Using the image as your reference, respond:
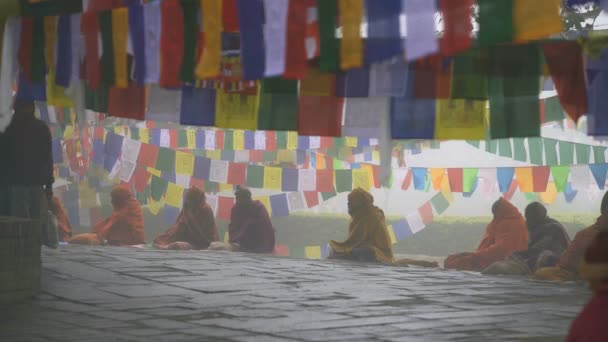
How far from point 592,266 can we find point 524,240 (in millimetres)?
9667

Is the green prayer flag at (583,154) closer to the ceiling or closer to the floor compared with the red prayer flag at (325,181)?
closer to the ceiling

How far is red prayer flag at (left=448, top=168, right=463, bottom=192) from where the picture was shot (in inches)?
671

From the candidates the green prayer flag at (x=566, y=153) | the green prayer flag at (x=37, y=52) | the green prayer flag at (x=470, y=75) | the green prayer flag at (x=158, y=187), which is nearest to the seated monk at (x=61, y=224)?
the green prayer flag at (x=158, y=187)

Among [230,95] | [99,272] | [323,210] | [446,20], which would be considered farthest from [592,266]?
[323,210]

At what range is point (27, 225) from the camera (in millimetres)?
7973

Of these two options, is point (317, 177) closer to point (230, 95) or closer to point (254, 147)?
point (254, 147)

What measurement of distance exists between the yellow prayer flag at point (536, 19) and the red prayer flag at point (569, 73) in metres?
1.79

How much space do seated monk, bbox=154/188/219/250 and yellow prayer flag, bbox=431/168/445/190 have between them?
13.7 feet

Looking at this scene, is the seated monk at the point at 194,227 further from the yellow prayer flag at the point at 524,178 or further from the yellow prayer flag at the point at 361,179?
the yellow prayer flag at the point at 524,178

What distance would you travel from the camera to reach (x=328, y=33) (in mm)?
6488

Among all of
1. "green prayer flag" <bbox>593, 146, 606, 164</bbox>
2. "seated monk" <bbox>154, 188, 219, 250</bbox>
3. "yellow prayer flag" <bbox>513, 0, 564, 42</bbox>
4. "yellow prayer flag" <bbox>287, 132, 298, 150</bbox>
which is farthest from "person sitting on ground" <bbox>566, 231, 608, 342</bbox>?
"yellow prayer flag" <bbox>287, 132, 298, 150</bbox>

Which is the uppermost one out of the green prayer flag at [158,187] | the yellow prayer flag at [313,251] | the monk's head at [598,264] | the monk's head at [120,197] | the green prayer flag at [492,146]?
the green prayer flag at [492,146]

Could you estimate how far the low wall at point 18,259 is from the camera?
7.73 metres

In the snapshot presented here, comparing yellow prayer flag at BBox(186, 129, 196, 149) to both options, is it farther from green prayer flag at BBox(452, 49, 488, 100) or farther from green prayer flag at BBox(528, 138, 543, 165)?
green prayer flag at BBox(452, 49, 488, 100)
